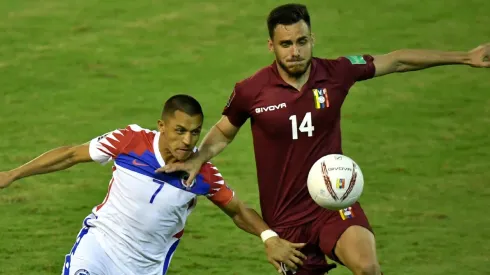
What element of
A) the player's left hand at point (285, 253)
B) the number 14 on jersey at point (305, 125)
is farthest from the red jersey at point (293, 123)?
the player's left hand at point (285, 253)

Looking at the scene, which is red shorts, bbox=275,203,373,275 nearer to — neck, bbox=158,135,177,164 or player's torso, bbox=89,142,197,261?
player's torso, bbox=89,142,197,261

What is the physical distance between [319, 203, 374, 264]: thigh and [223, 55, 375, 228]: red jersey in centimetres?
18

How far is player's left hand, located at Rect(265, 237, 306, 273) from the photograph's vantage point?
9.12 meters

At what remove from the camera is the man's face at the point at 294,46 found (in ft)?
30.6

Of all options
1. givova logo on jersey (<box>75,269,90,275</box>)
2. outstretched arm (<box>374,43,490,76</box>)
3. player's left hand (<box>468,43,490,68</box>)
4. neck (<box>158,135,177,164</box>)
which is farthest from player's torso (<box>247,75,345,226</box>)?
givova logo on jersey (<box>75,269,90,275</box>)

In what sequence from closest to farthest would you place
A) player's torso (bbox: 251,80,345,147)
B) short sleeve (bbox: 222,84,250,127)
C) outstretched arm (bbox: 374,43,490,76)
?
outstretched arm (bbox: 374,43,490,76) < player's torso (bbox: 251,80,345,147) < short sleeve (bbox: 222,84,250,127)

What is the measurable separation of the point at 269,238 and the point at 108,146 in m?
1.45

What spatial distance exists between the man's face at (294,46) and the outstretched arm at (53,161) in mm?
1702

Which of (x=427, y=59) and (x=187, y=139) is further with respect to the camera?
(x=427, y=59)

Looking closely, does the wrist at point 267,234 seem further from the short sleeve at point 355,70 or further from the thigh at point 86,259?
the short sleeve at point 355,70

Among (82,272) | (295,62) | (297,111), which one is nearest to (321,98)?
(297,111)

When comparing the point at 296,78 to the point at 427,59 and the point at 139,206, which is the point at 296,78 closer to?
the point at 427,59

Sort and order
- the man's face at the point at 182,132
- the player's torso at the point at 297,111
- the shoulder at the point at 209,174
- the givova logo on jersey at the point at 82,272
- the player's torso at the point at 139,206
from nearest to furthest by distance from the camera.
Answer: the givova logo on jersey at the point at 82,272, the man's face at the point at 182,132, the player's torso at the point at 139,206, the shoulder at the point at 209,174, the player's torso at the point at 297,111

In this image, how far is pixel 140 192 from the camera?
9062 millimetres
